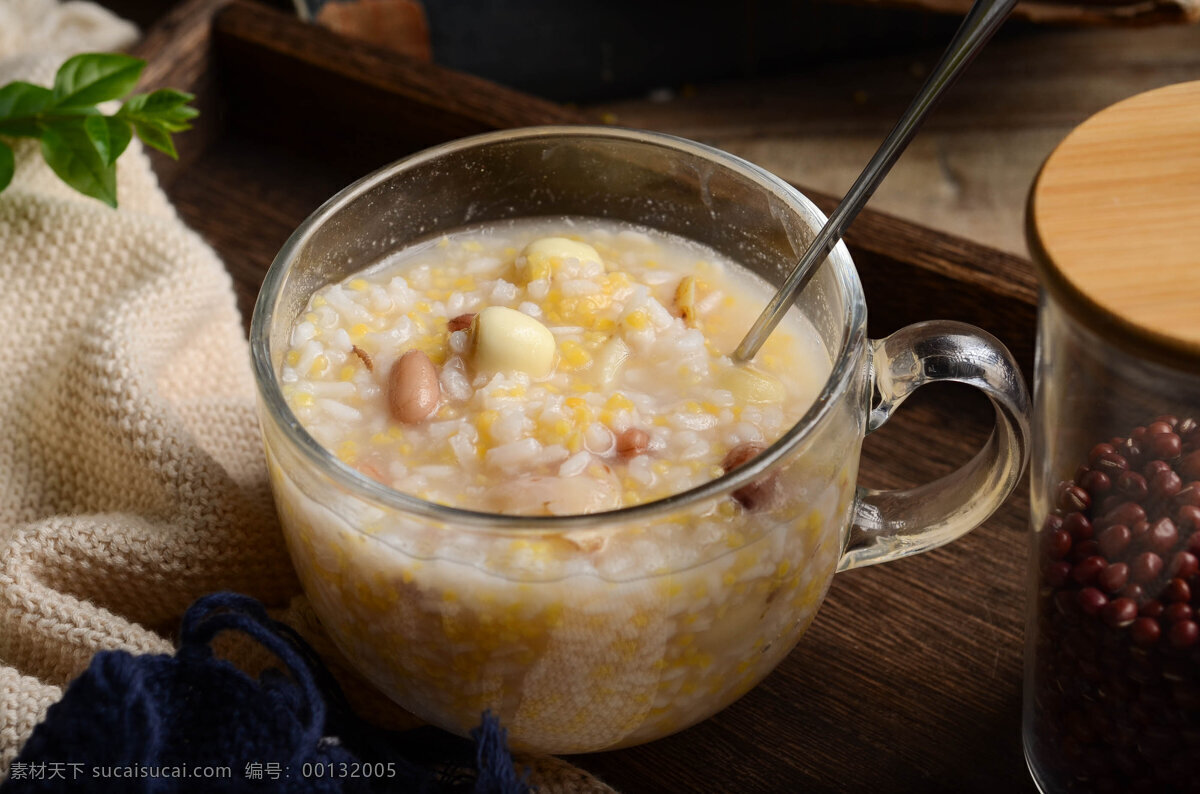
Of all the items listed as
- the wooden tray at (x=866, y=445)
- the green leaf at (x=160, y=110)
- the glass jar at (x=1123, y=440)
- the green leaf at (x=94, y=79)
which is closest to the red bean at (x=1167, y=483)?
the glass jar at (x=1123, y=440)

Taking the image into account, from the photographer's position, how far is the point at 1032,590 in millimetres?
1237

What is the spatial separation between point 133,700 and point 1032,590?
826mm

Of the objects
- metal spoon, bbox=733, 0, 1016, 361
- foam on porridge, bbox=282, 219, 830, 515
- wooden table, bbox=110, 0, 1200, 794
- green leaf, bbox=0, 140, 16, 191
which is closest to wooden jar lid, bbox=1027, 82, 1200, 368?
→ metal spoon, bbox=733, 0, 1016, 361

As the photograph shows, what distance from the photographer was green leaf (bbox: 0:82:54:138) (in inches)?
67.1

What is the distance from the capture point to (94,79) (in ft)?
5.66

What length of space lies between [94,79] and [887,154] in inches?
44.2

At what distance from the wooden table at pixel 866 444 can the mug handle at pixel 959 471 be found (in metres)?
0.16

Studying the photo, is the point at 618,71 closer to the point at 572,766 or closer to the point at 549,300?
the point at 549,300

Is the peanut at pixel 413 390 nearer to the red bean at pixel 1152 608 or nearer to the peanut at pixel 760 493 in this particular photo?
the peanut at pixel 760 493

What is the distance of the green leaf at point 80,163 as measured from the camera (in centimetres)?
164

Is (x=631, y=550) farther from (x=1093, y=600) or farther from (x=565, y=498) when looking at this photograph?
(x=1093, y=600)

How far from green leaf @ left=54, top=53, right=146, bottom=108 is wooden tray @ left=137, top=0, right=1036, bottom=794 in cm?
24

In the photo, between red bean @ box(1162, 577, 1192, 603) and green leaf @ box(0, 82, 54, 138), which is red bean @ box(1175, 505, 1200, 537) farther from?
green leaf @ box(0, 82, 54, 138)

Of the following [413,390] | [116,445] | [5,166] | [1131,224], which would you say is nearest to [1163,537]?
[1131,224]
